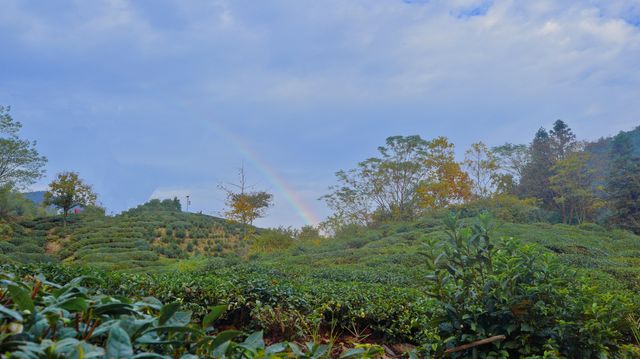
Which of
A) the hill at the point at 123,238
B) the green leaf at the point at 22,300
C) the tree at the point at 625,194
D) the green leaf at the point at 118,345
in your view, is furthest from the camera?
the tree at the point at 625,194

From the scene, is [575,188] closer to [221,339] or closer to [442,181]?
[442,181]

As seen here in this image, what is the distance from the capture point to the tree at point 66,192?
22938mm

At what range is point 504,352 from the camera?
1.77m

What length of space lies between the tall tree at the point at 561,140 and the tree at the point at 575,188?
13.3ft

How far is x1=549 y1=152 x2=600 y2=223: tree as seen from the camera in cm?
2181

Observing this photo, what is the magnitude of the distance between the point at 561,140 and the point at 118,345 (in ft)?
104

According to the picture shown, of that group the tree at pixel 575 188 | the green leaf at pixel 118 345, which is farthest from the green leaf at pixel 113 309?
the tree at pixel 575 188

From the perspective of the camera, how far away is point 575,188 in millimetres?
21828

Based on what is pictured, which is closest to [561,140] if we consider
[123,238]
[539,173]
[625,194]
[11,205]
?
[539,173]

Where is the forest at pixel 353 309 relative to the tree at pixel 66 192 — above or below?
below

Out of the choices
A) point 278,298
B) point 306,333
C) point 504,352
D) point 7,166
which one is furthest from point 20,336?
point 7,166

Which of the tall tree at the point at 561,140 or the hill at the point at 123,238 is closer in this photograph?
the hill at the point at 123,238

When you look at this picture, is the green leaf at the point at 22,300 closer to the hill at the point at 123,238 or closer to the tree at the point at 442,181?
the hill at the point at 123,238

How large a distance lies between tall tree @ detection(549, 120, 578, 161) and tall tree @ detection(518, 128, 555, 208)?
0.39m
